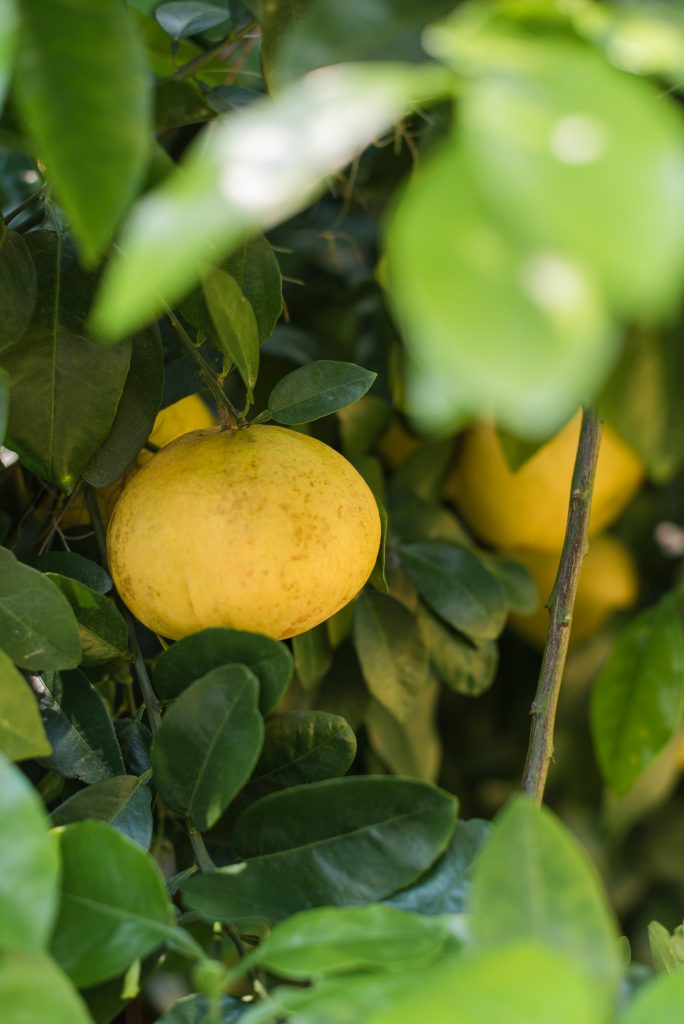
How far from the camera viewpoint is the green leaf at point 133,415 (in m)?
0.50

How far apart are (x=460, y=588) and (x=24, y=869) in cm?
42

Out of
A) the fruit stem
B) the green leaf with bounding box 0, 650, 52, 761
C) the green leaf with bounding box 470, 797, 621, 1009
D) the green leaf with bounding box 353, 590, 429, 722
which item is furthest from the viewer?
the green leaf with bounding box 353, 590, 429, 722

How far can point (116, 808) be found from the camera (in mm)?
451

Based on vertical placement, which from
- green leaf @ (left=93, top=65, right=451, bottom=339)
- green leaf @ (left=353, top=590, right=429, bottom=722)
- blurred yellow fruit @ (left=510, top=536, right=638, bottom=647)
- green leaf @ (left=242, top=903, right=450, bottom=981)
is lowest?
blurred yellow fruit @ (left=510, top=536, right=638, bottom=647)

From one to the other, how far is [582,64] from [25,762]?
0.46 meters

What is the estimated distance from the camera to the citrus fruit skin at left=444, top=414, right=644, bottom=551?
2.60 feet

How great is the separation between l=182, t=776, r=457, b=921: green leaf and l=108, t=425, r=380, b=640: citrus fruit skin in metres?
0.08

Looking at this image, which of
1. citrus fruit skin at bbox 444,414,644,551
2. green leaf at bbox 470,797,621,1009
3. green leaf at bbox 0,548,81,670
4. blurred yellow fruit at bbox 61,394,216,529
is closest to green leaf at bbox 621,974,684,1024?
green leaf at bbox 470,797,621,1009

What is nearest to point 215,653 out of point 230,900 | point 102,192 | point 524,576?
point 230,900

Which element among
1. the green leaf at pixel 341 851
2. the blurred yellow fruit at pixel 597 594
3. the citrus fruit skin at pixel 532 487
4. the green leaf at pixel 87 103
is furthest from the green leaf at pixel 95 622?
the blurred yellow fruit at pixel 597 594

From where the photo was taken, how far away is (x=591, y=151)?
0.66ft

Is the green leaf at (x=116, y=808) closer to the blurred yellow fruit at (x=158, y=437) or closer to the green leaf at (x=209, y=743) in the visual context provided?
the green leaf at (x=209, y=743)

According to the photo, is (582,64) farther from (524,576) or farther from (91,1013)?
(524,576)

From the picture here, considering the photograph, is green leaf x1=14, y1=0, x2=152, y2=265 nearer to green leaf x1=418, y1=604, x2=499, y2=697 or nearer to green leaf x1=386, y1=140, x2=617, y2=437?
green leaf x1=386, y1=140, x2=617, y2=437
